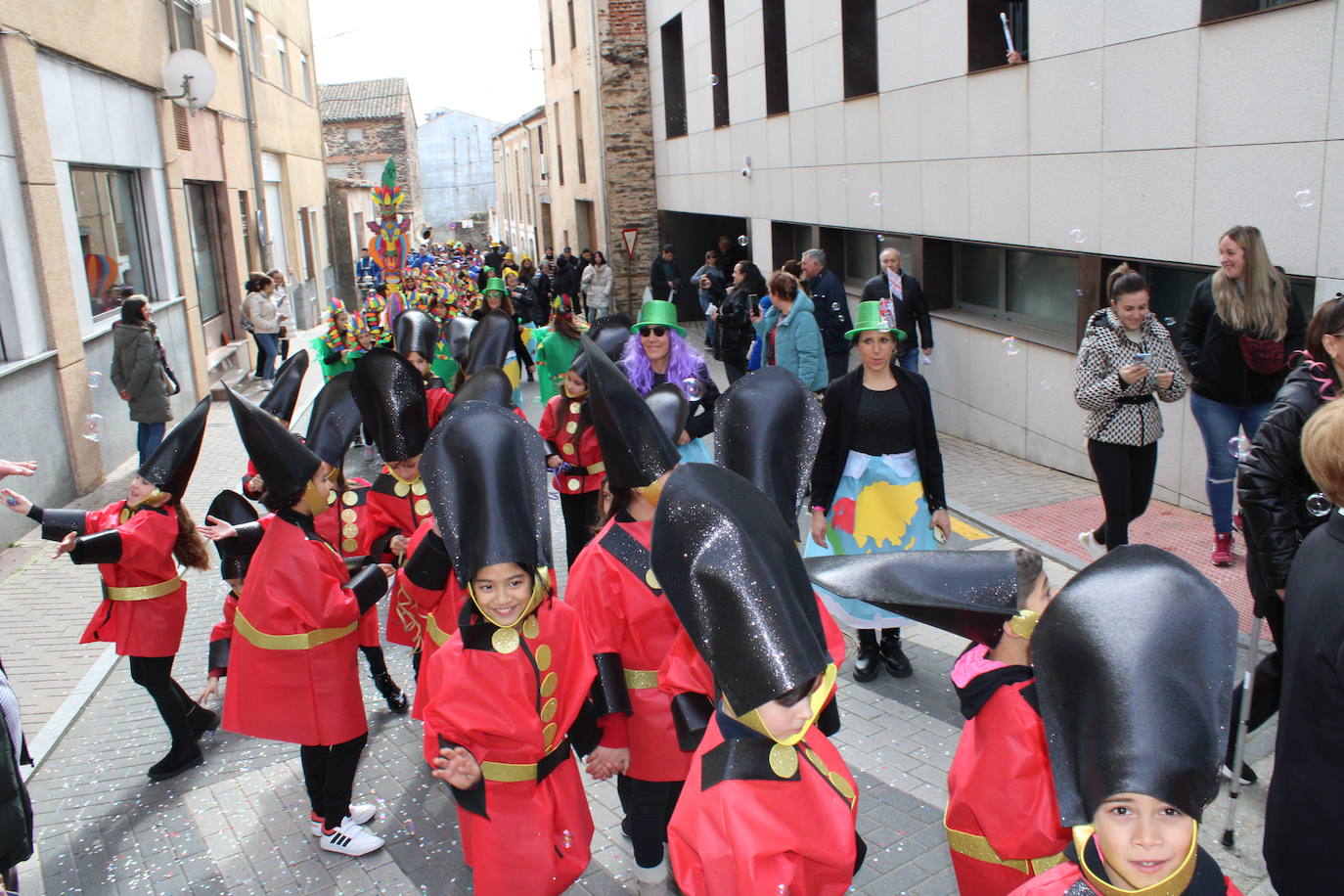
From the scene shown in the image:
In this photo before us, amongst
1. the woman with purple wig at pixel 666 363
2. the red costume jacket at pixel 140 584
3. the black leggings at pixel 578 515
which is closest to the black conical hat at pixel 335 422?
the red costume jacket at pixel 140 584

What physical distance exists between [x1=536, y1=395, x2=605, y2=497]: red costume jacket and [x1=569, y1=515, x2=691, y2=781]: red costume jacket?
2.83m

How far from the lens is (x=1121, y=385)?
226 inches

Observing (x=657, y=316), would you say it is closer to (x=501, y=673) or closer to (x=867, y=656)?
(x=867, y=656)

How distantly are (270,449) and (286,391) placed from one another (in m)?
2.11

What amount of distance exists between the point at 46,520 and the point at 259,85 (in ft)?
65.6

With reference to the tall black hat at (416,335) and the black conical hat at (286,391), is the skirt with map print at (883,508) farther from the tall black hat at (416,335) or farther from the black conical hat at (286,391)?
the tall black hat at (416,335)

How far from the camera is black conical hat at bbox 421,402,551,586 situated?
316cm

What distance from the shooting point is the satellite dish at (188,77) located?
14.8 metres

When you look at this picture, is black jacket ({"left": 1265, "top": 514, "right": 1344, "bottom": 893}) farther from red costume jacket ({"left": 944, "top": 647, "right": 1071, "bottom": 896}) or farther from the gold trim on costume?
the gold trim on costume

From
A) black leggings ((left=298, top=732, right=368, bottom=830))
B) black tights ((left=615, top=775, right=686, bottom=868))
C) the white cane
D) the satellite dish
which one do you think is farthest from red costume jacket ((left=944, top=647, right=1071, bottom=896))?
the satellite dish

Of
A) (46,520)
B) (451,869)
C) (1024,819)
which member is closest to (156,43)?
(46,520)

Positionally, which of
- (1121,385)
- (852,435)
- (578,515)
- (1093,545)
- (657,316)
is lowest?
(1093,545)

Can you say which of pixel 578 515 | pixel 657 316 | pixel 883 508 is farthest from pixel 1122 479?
pixel 578 515

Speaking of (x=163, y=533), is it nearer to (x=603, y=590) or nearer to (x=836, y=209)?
(x=603, y=590)
